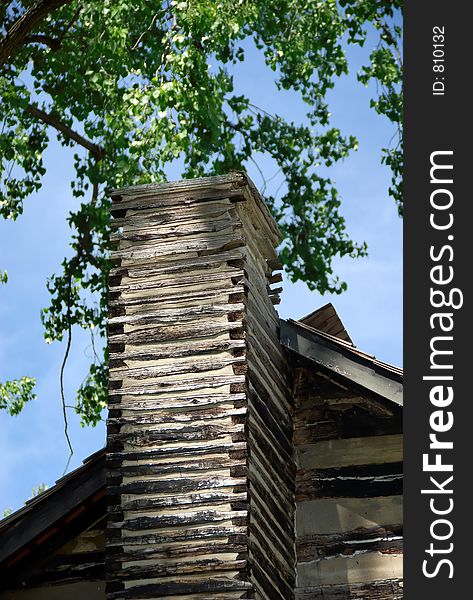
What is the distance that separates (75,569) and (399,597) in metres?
2.38

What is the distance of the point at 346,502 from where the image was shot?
342 inches

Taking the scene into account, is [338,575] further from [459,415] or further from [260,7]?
[260,7]

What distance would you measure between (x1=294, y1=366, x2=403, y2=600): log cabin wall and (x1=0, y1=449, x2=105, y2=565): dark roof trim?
154cm

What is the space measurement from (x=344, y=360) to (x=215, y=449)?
149 cm

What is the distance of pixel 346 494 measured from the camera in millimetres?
8719

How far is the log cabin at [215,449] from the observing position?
7781 mm

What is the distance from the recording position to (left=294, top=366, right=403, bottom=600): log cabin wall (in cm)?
841

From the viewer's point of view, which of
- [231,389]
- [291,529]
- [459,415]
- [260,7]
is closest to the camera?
[459,415]

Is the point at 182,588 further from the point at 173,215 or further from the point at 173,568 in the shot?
the point at 173,215

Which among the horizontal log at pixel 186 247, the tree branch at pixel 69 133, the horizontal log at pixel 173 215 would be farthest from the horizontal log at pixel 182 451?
the tree branch at pixel 69 133

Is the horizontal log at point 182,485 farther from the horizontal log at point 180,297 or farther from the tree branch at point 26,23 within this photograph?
the tree branch at point 26,23

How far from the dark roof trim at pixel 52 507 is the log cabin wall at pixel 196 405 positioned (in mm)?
553

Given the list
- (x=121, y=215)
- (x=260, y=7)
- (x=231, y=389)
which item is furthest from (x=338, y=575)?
(x=260, y=7)

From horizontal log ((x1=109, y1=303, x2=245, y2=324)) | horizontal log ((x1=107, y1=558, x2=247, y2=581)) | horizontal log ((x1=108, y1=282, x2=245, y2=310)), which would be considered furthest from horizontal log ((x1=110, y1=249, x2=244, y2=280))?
horizontal log ((x1=107, y1=558, x2=247, y2=581))
